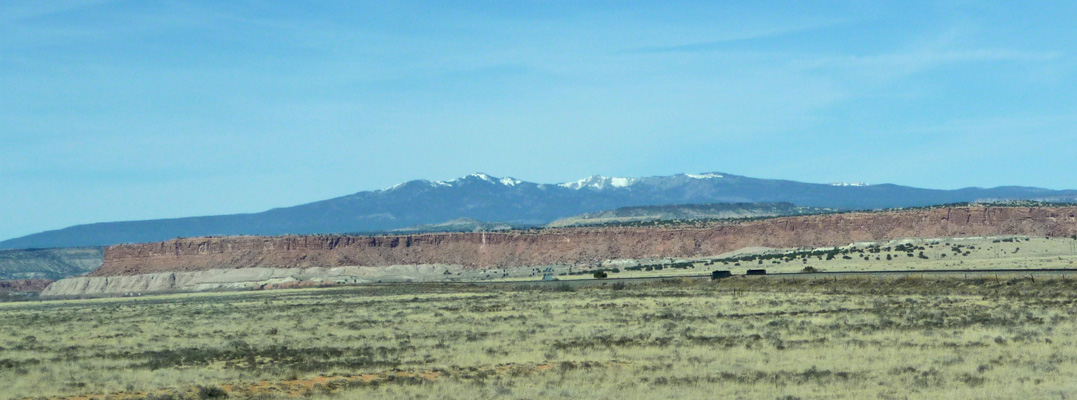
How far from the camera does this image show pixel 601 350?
30.7 m

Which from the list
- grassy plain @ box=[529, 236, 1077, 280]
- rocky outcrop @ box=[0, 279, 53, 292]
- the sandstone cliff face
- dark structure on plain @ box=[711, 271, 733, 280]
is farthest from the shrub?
rocky outcrop @ box=[0, 279, 53, 292]

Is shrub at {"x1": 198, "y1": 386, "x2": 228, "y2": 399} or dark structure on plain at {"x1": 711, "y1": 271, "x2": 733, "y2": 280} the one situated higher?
dark structure on plain at {"x1": 711, "y1": 271, "x2": 733, "y2": 280}

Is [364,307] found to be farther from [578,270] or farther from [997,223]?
[997,223]

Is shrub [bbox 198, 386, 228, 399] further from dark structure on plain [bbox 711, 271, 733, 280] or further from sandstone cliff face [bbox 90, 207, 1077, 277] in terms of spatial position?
sandstone cliff face [bbox 90, 207, 1077, 277]

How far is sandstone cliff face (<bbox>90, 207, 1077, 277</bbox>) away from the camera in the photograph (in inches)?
4380

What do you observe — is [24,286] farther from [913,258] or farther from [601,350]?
[601,350]

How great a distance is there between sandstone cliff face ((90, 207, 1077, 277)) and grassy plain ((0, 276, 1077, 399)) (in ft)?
210

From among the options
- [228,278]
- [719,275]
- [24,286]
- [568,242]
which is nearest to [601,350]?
[719,275]

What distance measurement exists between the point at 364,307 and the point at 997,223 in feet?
248

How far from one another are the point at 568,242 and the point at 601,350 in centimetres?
9985

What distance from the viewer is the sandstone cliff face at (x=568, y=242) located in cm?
11125

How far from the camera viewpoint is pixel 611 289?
64.8m

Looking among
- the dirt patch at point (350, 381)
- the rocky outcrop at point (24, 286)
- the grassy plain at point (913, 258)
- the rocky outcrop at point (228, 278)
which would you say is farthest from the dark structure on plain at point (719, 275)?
the rocky outcrop at point (24, 286)

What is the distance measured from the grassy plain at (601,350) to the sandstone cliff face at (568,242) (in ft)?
210
